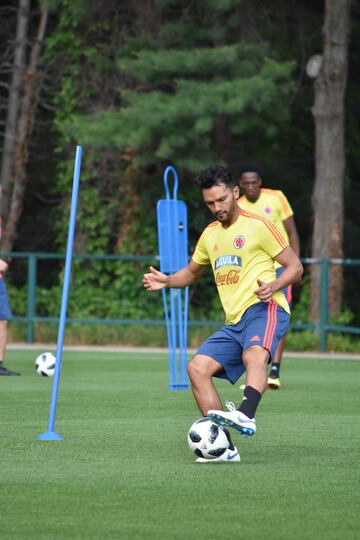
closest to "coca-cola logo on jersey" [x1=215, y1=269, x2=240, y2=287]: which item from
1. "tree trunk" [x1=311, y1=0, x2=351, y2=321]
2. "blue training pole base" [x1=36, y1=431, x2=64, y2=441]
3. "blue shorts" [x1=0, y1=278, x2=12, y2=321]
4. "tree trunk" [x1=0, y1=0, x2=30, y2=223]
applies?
"blue training pole base" [x1=36, y1=431, x2=64, y2=441]

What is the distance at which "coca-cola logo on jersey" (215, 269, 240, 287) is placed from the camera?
8.62m

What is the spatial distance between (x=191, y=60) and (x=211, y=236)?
1232 cm

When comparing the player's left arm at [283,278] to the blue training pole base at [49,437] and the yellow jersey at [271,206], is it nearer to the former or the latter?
the blue training pole base at [49,437]

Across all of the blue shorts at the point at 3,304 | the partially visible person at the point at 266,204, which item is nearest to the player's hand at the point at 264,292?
the partially visible person at the point at 266,204

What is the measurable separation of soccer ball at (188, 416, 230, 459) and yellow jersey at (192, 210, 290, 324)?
2.51 feet

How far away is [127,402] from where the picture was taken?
1209cm

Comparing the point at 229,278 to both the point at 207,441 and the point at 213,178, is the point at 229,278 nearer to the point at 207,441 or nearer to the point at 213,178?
the point at 213,178

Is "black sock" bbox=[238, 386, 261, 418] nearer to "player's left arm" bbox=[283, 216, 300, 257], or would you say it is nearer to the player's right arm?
the player's right arm

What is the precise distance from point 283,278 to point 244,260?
264 millimetres

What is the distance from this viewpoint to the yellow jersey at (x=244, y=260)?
28.2 ft

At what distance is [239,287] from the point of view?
8633mm

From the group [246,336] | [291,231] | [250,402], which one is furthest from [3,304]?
[250,402]

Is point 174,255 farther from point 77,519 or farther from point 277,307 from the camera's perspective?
point 77,519

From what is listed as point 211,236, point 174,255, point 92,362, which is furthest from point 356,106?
point 211,236
